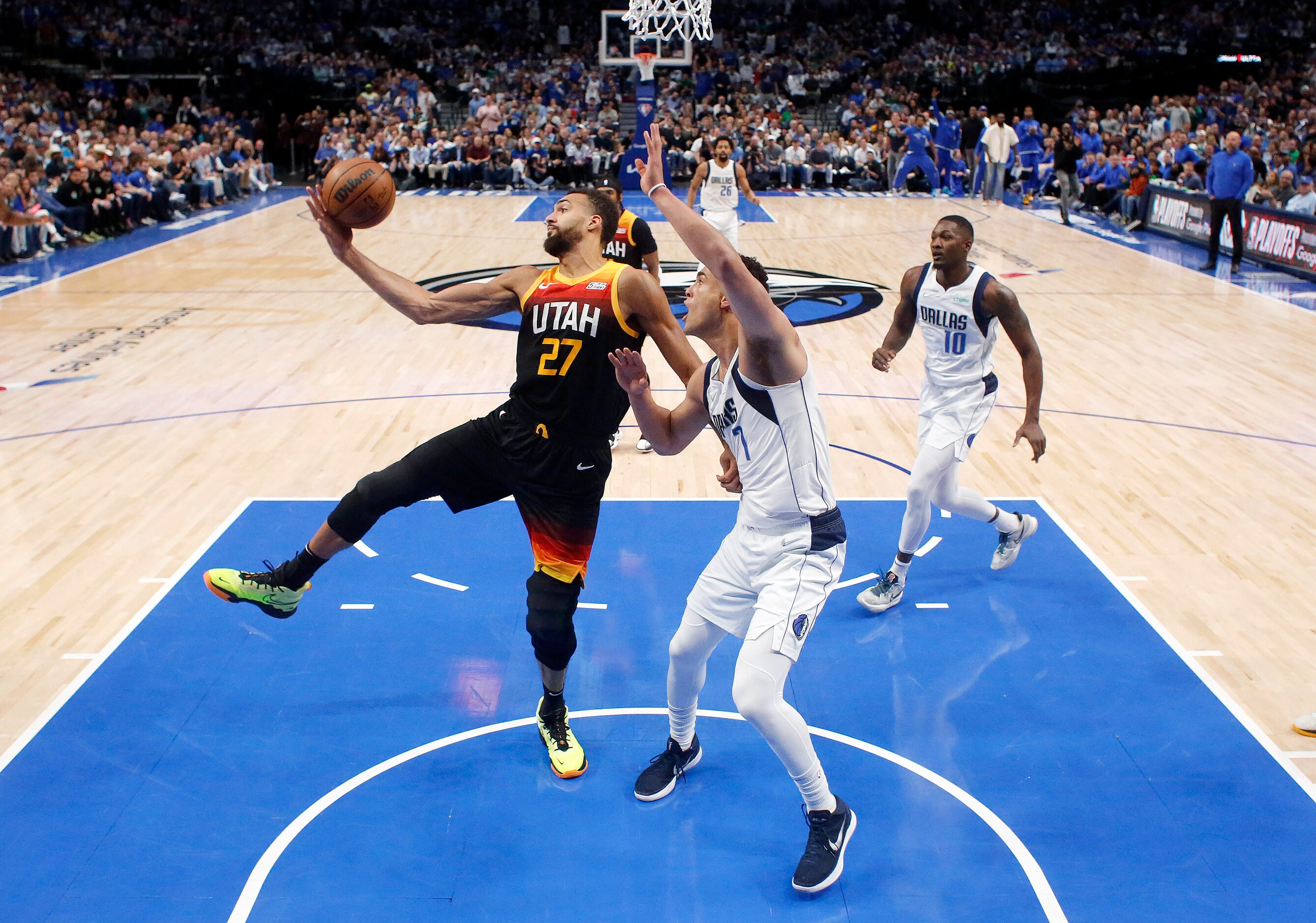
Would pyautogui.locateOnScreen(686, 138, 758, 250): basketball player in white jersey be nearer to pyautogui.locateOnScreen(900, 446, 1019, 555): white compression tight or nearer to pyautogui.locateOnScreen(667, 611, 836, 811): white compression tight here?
pyautogui.locateOnScreen(900, 446, 1019, 555): white compression tight

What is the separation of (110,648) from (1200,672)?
482 centimetres

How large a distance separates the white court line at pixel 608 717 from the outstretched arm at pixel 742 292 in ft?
5.21

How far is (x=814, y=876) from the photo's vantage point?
3572 millimetres

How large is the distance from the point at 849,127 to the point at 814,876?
25.8 metres

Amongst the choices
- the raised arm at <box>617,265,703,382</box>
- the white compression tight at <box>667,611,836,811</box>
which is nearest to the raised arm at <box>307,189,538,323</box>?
the raised arm at <box>617,265,703,382</box>

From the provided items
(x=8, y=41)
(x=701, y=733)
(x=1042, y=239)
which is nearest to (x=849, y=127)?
(x=1042, y=239)

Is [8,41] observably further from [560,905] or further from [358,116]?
[560,905]

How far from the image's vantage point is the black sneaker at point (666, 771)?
4.08 meters

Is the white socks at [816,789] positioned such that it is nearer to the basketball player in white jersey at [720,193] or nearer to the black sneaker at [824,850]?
the black sneaker at [824,850]

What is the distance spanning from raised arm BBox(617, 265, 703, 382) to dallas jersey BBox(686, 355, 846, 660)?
0.74 ft

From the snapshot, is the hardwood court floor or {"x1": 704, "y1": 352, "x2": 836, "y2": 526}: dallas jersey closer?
{"x1": 704, "y1": 352, "x2": 836, "y2": 526}: dallas jersey

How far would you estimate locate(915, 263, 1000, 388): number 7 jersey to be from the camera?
17.7 ft

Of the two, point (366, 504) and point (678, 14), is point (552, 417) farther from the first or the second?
point (678, 14)

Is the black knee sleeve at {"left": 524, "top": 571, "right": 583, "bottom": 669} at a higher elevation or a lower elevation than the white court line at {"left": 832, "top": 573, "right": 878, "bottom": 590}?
higher
